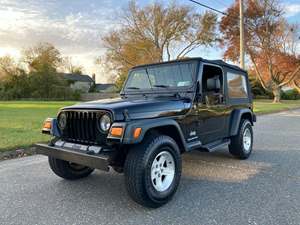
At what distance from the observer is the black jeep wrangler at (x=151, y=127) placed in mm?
3344

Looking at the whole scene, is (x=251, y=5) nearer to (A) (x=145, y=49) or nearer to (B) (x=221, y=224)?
(A) (x=145, y=49)

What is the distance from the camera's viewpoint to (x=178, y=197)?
3.80 metres

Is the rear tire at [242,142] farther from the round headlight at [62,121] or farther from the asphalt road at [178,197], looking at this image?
the round headlight at [62,121]

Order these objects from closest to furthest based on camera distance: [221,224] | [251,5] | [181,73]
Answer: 1. [221,224]
2. [181,73]
3. [251,5]

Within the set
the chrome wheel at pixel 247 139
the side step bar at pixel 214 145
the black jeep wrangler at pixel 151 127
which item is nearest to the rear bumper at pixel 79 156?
the black jeep wrangler at pixel 151 127

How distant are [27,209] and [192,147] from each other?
2.38 meters

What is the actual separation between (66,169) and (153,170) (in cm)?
162

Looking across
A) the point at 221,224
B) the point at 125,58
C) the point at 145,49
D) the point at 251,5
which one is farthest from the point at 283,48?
the point at 221,224

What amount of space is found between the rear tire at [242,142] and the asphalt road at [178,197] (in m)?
0.23

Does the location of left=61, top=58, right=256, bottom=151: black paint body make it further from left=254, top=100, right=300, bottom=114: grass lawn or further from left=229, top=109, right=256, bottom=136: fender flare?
left=254, top=100, right=300, bottom=114: grass lawn

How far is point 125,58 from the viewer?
101 ft

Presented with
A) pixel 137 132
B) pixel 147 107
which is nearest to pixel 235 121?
pixel 147 107

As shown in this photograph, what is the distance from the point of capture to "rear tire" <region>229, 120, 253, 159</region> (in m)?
5.64

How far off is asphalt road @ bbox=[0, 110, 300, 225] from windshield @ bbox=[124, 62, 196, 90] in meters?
1.57
